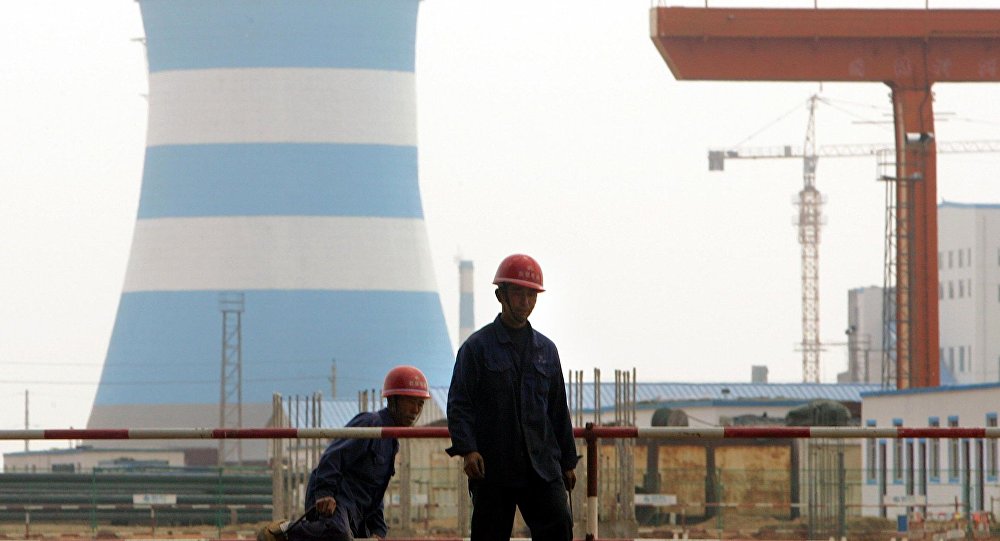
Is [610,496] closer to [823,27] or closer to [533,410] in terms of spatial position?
[823,27]

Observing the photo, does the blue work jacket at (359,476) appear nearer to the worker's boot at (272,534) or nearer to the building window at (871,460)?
the worker's boot at (272,534)

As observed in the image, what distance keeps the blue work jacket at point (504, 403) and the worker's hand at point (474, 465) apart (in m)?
0.05

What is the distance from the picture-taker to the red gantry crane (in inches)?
933

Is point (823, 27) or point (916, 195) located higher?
point (823, 27)

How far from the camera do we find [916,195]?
2584 centimetres

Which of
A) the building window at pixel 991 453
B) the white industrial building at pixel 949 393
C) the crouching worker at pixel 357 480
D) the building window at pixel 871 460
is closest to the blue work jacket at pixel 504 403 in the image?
the crouching worker at pixel 357 480

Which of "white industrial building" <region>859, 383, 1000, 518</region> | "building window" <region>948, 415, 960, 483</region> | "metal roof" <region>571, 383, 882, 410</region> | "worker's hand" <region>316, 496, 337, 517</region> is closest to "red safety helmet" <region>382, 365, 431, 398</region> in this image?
"worker's hand" <region>316, 496, 337, 517</region>

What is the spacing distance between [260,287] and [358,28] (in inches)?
227

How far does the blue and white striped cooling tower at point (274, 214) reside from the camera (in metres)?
42.3

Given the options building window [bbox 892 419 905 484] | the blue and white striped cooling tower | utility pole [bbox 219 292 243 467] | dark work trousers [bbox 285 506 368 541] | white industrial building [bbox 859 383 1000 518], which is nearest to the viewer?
dark work trousers [bbox 285 506 368 541]

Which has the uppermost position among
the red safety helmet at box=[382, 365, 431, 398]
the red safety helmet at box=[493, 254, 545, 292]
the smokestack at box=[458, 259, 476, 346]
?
the smokestack at box=[458, 259, 476, 346]

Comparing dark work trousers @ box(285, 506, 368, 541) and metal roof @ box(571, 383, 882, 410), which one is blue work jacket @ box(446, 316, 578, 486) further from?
metal roof @ box(571, 383, 882, 410)

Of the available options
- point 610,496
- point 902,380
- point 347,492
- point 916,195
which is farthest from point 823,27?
point 347,492

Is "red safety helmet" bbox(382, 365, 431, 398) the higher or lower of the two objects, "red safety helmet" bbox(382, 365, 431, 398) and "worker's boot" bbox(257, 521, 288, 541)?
the higher
